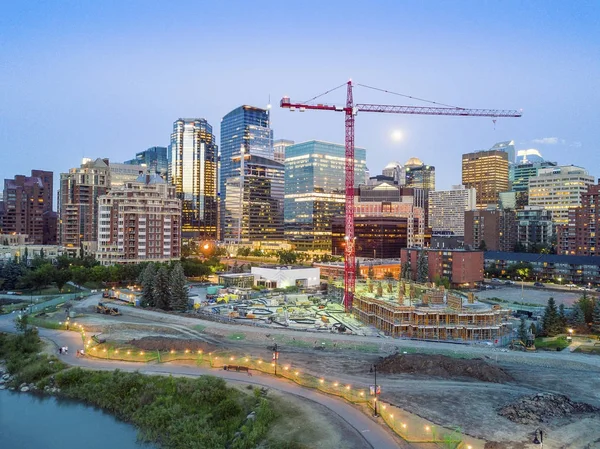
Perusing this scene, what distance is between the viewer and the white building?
107875 mm

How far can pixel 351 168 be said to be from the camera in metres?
90.1

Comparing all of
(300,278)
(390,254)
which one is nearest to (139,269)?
(300,278)

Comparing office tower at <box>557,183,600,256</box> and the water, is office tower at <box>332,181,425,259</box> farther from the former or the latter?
the water

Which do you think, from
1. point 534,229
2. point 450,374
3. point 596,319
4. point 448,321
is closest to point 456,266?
point 596,319

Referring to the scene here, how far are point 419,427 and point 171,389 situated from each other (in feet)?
63.6

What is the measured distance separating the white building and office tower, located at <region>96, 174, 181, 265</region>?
22.5 m

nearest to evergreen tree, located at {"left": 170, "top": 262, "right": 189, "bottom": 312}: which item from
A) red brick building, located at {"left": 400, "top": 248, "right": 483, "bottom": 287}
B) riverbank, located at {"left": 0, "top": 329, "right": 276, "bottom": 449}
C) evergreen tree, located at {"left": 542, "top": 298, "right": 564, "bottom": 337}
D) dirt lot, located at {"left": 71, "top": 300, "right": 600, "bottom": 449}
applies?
dirt lot, located at {"left": 71, "top": 300, "right": 600, "bottom": 449}

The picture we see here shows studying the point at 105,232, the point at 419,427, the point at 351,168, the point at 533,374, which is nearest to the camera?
the point at 419,427

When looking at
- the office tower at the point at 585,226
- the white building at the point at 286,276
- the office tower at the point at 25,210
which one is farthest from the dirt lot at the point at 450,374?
the office tower at the point at 25,210

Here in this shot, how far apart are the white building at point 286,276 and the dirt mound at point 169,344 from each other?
54.3m

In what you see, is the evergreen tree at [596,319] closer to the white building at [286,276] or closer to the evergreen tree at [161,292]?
the white building at [286,276]

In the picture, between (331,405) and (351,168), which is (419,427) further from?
(351,168)

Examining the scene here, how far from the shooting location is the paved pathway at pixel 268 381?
30.2 metres

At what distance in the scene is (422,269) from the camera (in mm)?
117125
